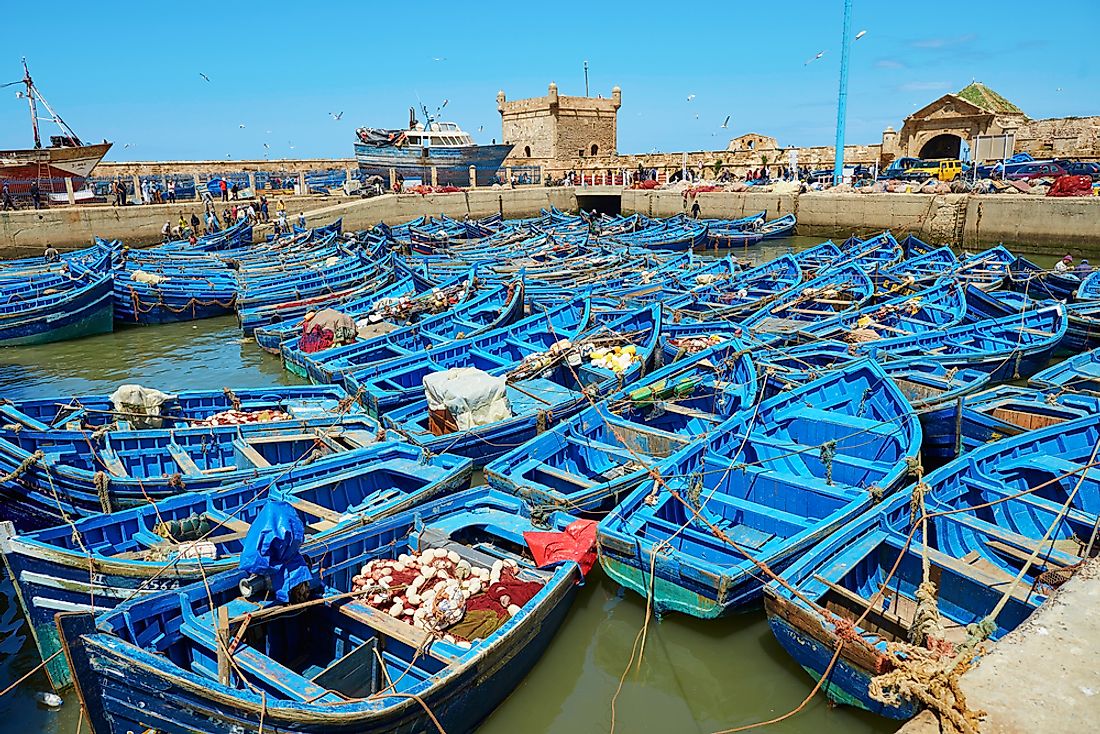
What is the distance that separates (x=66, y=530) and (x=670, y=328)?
11.6m

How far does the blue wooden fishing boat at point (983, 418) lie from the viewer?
1027 cm

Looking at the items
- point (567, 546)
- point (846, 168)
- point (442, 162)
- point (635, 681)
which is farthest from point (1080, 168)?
point (635, 681)

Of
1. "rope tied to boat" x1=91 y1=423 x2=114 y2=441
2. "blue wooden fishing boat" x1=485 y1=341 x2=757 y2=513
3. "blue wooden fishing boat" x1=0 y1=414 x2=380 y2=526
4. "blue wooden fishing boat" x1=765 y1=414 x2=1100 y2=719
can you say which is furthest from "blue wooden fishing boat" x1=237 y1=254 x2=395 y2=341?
"blue wooden fishing boat" x1=765 y1=414 x2=1100 y2=719

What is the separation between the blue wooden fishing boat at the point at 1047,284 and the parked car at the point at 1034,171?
73.6 ft

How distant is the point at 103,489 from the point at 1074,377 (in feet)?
46.9

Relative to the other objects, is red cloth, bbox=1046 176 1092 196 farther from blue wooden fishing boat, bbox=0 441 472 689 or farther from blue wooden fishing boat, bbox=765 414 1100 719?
blue wooden fishing boat, bbox=0 441 472 689

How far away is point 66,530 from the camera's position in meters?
7.35

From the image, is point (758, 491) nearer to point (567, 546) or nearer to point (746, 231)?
point (567, 546)

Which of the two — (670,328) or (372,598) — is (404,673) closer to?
(372,598)

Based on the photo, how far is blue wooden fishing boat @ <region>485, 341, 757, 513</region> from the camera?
29.7 feet

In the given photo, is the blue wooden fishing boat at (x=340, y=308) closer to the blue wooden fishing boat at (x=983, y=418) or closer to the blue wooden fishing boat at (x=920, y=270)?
the blue wooden fishing boat at (x=983, y=418)

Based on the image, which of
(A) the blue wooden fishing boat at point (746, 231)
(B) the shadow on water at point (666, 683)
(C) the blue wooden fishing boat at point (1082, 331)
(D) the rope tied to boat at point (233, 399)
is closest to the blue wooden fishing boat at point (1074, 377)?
(C) the blue wooden fishing boat at point (1082, 331)

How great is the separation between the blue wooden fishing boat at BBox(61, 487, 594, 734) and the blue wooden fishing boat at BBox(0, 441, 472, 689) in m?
0.61

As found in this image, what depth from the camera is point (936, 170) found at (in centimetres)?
4275
